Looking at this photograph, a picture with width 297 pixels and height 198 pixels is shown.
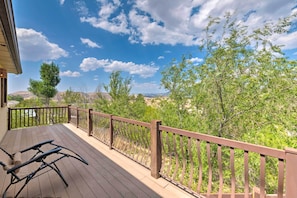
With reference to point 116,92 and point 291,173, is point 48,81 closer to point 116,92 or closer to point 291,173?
point 116,92

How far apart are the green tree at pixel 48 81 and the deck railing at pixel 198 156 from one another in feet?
33.0

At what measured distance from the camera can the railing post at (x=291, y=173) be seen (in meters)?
1.36

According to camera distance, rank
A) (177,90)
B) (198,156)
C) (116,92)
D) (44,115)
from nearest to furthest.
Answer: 1. (198,156)
2. (177,90)
3. (44,115)
4. (116,92)

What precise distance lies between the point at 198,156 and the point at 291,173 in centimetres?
112

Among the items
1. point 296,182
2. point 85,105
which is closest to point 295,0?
point 296,182

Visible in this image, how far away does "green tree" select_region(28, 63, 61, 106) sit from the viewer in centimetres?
1638

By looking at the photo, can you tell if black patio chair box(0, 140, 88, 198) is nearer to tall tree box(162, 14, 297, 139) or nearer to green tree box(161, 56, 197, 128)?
tall tree box(162, 14, 297, 139)

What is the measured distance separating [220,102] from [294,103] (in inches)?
84.2

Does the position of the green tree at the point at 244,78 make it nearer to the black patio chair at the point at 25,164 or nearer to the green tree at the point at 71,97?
the black patio chair at the point at 25,164

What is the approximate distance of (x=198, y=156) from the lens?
2.37m

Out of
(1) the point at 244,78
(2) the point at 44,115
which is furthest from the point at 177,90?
(2) the point at 44,115

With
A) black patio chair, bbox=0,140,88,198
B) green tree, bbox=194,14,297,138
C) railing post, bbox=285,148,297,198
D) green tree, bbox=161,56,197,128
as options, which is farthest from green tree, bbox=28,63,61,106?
railing post, bbox=285,148,297,198

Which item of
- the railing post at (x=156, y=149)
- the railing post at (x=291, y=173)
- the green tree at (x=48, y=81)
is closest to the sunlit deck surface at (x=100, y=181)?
the railing post at (x=156, y=149)

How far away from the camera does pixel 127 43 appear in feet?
75.3
